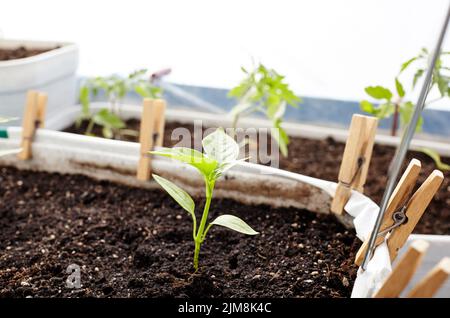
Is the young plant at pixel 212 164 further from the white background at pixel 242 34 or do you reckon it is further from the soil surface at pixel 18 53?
the soil surface at pixel 18 53

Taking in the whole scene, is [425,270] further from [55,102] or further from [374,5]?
[55,102]

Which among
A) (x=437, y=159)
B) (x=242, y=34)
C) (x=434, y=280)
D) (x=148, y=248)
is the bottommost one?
(x=148, y=248)

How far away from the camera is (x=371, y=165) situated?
4.22ft

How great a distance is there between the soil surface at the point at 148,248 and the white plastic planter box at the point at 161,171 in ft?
0.09

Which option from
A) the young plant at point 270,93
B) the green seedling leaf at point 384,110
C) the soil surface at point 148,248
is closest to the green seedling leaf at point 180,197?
the soil surface at point 148,248

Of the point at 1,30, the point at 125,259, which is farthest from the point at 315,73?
the point at 1,30

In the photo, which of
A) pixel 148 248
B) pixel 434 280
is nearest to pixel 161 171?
pixel 148 248

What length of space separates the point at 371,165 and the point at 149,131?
0.61m

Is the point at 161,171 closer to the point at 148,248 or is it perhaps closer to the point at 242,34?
the point at 148,248

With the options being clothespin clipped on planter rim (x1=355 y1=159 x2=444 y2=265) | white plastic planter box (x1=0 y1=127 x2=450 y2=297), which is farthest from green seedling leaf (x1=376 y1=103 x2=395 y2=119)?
clothespin clipped on planter rim (x1=355 y1=159 x2=444 y2=265)

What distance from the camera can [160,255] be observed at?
32.4 inches

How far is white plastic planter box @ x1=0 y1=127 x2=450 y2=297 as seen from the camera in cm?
95

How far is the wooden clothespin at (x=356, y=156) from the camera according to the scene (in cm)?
81

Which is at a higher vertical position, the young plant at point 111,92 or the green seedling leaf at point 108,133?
the young plant at point 111,92
